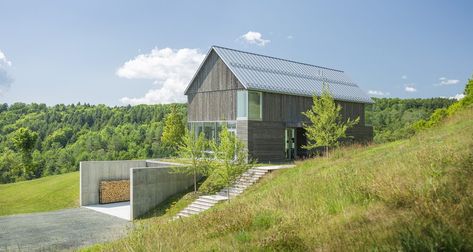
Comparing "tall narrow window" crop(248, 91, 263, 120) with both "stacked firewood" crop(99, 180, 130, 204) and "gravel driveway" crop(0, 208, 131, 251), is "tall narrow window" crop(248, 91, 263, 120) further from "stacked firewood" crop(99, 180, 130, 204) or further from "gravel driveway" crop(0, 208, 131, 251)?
"stacked firewood" crop(99, 180, 130, 204)

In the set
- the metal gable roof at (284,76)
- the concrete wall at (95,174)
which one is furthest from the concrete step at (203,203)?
the concrete wall at (95,174)

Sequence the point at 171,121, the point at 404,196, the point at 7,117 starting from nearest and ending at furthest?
the point at 404,196 < the point at 171,121 < the point at 7,117

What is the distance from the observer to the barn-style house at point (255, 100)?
25922 millimetres

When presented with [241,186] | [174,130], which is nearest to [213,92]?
[241,186]

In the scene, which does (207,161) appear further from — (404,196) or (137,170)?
(404,196)

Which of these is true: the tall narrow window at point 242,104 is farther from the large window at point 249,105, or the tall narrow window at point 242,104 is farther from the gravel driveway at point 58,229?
the gravel driveway at point 58,229

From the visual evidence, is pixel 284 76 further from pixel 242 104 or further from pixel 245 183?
pixel 245 183

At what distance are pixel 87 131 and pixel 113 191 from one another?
6469 cm

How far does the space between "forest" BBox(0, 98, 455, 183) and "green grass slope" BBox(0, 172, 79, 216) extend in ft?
54.6

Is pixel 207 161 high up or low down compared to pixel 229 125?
down

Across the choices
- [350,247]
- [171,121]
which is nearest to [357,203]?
[350,247]

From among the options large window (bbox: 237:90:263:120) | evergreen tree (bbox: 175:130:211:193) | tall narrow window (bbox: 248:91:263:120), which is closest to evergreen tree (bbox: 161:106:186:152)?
large window (bbox: 237:90:263:120)

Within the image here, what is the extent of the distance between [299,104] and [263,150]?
17.3 feet

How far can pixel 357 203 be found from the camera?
22.5 feet
